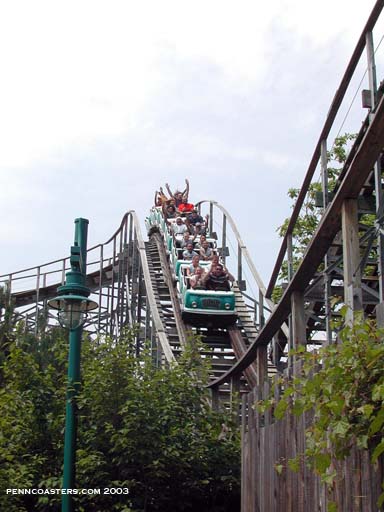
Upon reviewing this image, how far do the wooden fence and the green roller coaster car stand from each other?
38.7 ft

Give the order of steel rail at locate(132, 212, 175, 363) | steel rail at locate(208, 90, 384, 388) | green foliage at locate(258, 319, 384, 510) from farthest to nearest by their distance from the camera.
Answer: steel rail at locate(132, 212, 175, 363)
steel rail at locate(208, 90, 384, 388)
green foliage at locate(258, 319, 384, 510)

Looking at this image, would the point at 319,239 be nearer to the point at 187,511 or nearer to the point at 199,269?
the point at 187,511

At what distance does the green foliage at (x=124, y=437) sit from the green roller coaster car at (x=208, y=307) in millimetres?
11102

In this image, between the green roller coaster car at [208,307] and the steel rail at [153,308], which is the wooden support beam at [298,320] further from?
the green roller coaster car at [208,307]

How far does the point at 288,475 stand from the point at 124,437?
219 cm

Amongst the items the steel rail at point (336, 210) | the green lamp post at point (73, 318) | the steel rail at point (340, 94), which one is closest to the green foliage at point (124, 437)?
the green lamp post at point (73, 318)

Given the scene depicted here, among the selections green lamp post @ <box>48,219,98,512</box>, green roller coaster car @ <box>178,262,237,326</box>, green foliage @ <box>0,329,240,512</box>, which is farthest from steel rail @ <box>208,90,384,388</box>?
green roller coaster car @ <box>178,262,237,326</box>

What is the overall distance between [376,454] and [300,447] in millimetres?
1836

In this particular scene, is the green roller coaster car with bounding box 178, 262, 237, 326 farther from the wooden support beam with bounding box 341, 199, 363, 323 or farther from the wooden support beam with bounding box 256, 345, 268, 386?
the wooden support beam with bounding box 341, 199, 363, 323

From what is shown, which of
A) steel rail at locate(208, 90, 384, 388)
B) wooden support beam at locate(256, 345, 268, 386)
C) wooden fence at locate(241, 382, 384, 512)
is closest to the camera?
wooden fence at locate(241, 382, 384, 512)

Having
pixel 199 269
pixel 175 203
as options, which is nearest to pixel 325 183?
pixel 199 269

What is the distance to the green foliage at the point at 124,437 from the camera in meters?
7.51

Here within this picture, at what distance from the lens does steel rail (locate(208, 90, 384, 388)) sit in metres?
5.45

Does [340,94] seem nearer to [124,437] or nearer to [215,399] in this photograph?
[124,437]
